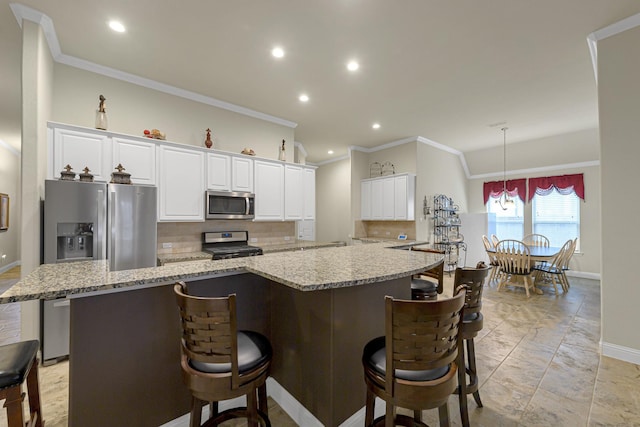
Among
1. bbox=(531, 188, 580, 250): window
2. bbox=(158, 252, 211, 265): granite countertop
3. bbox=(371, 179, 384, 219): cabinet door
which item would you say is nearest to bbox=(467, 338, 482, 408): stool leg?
bbox=(158, 252, 211, 265): granite countertop

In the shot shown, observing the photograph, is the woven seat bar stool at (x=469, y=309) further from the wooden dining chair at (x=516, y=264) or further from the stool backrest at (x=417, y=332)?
the wooden dining chair at (x=516, y=264)

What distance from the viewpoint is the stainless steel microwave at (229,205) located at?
12.4 feet

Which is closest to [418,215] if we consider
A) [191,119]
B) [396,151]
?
[396,151]

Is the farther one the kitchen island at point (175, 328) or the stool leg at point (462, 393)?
the stool leg at point (462, 393)

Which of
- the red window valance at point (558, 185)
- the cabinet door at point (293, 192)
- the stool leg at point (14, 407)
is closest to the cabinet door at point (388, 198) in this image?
the cabinet door at point (293, 192)

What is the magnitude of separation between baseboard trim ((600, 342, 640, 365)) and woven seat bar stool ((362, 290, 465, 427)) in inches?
101

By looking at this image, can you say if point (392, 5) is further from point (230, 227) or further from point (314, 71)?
point (230, 227)

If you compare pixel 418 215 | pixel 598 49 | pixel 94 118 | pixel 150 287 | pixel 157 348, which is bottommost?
pixel 157 348

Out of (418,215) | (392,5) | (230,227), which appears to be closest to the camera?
(392,5)

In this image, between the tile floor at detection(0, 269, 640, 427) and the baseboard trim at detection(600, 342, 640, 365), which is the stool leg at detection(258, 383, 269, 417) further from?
the baseboard trim at detection(600, 342, 640, 365)

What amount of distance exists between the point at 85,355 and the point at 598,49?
4.81 meters

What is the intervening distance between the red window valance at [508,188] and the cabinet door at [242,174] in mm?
6416

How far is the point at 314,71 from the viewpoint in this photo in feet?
11.0

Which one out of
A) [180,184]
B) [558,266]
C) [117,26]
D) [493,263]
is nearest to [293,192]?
Answer: [180,184]
